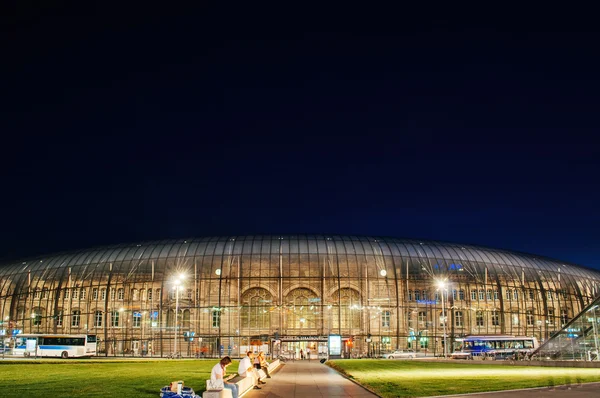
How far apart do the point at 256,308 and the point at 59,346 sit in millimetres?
22897

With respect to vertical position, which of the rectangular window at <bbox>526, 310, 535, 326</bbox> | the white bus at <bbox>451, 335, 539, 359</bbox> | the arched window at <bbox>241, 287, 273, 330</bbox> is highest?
the arched window at <bbox>241, 287, 273, 330</bbox>

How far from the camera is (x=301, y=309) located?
249ft

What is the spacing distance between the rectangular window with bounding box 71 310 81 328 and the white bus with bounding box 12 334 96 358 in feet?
34.7

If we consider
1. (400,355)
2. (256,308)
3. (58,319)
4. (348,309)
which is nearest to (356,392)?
(400,355)

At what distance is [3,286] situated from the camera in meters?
89.8

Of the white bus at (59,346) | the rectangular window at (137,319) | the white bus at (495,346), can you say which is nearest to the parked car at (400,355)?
the white bus at (495,346)

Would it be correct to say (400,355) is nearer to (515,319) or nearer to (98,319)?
(515,319)

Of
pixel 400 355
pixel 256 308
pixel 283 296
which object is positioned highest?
pixel 283 296

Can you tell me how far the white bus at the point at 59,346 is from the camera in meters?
67.9

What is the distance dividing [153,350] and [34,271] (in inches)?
953

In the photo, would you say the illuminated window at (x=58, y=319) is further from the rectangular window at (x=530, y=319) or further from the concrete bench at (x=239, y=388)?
the rectangular window at (x=530, y=319)

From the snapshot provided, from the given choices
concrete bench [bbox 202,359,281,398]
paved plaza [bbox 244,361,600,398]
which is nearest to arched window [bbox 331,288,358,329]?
concrete bench [bbox 202,359,281,398]

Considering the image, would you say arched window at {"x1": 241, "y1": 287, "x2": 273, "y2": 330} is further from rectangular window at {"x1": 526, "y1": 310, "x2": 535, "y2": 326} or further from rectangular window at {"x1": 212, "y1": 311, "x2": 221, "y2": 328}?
rectangular window at {"x1": 526, "y1": 310, "x2": 535, "y2": 326}

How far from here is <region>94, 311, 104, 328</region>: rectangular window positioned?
7925cm
